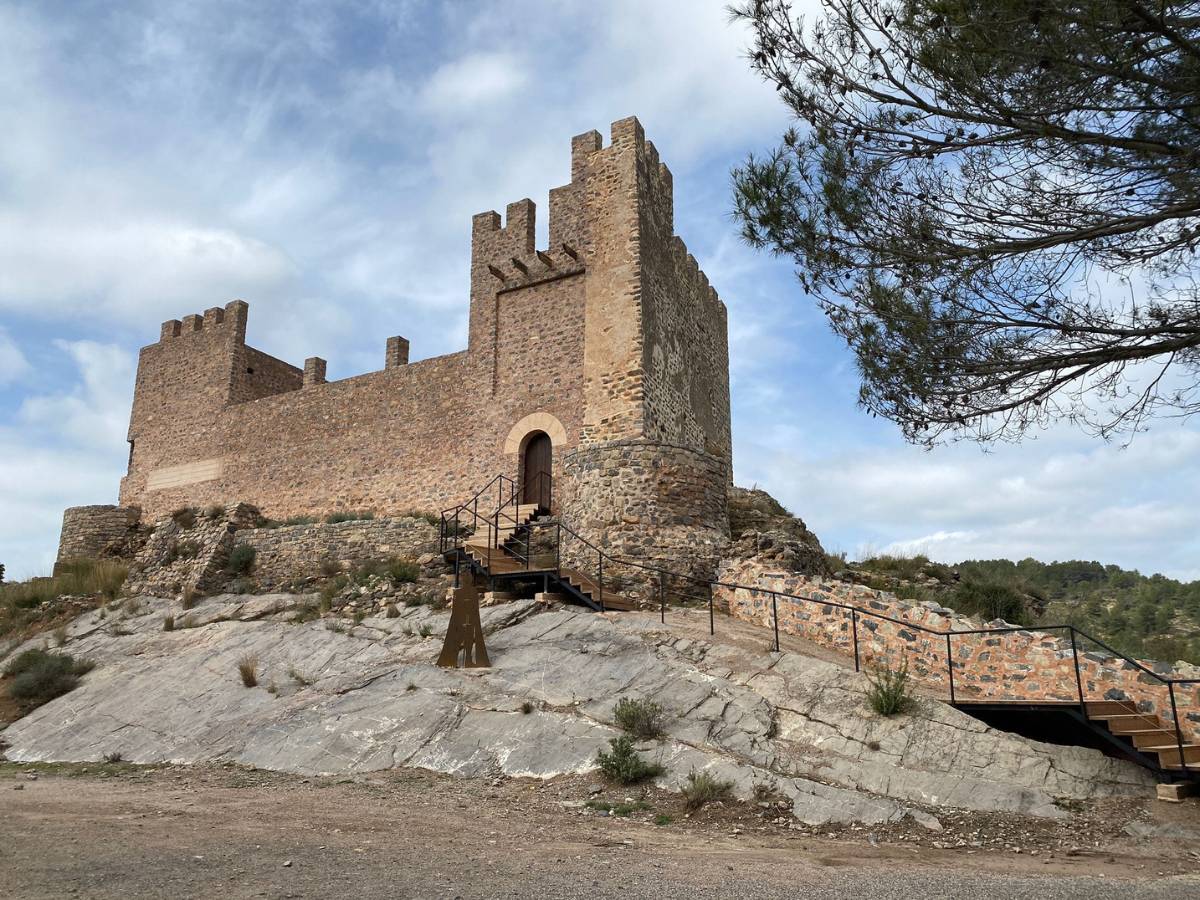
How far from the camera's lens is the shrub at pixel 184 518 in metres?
21.8

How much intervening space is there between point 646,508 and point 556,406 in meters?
3.80

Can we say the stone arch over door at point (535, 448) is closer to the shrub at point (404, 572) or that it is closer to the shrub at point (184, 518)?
the shrub at point (404, 572)

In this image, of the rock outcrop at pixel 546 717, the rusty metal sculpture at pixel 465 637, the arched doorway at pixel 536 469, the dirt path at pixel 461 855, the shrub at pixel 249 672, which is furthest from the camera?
the arched doorway at pixel 536 469

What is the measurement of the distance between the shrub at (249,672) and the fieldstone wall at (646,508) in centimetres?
536

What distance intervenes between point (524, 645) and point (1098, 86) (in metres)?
9.36

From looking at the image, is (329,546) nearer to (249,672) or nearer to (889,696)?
(249,672)

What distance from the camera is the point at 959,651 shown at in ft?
35.9

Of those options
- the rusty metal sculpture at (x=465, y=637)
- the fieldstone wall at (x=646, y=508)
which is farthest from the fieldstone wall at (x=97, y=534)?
the rusty metal sculpture at (x=465, y=637)

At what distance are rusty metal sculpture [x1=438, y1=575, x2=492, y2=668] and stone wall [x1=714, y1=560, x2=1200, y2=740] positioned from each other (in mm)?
4286

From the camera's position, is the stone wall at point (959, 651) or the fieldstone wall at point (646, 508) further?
the fieldstone wall at point (646, 508)

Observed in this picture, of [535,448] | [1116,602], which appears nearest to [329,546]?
[535,448]

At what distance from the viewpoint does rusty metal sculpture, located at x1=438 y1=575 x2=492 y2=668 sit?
11.9m

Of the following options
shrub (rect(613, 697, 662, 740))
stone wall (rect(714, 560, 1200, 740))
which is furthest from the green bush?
shrub (rect(613, 697, 662, 740))

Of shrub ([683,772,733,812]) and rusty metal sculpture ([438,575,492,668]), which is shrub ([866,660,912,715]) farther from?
rusty metal sculpture ([438,575,492,668])
